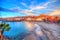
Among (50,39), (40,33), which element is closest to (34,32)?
(40,33)

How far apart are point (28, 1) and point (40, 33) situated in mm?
428

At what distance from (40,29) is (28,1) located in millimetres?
383

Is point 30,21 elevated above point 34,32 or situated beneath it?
elevated above

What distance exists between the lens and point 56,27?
5.32ft

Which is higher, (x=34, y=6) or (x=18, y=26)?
(x=34, y=6)

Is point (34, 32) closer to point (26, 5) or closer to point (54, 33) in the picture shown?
point (54, 33)

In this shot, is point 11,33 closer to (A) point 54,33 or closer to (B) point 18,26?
(B) point 18,26

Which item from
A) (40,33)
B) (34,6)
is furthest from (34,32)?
(34,6)

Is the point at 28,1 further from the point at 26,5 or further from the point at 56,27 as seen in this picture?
the point at 56,27

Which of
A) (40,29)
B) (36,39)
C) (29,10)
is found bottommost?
(36,39)

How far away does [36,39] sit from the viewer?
1.62 m

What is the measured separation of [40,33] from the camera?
5.37ft

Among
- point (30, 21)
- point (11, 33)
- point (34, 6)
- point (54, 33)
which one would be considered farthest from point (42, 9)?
point (11, 33)

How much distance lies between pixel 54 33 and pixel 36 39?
0.75 feet
